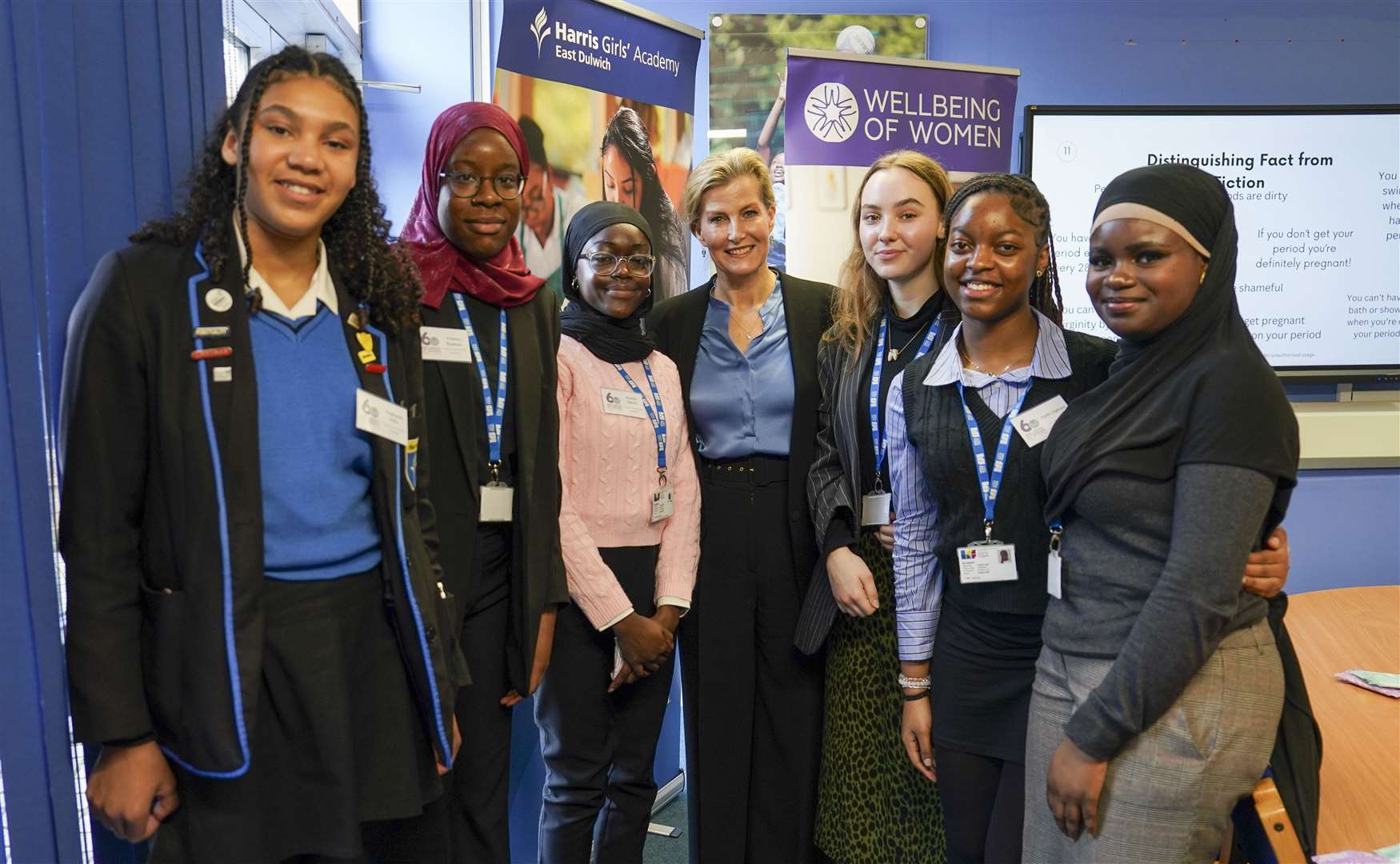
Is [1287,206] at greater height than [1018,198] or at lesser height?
greater

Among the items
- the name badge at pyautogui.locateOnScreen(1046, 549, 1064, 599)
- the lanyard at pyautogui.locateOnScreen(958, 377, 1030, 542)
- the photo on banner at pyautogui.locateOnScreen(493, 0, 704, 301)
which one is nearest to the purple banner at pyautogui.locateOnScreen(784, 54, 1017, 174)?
the photo on banner at pyautogui.locateOnScreen(493, 0, 704, 301)

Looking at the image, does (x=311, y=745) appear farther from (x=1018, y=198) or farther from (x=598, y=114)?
(x=598, y=114)

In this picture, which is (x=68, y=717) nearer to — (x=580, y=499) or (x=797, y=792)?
(x=580, y=499)

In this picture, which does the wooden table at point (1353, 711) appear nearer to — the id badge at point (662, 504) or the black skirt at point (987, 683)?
the black skirt at point (987, 683)

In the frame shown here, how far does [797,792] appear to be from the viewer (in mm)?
2518

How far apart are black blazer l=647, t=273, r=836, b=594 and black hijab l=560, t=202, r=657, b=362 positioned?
14 cm

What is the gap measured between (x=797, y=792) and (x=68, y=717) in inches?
66.2

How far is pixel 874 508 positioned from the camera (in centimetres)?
229

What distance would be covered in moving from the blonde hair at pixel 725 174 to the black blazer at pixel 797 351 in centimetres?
22

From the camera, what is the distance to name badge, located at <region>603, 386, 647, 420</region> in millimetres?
2283

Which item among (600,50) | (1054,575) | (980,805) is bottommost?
(980,805)

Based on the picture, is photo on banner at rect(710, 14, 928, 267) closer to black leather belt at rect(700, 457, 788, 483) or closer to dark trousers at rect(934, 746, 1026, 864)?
black leather belt at rect(700, 457, 788, 483)

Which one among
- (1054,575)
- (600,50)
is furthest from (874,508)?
(600,50)

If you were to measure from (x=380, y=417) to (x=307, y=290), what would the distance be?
228 millimetres
